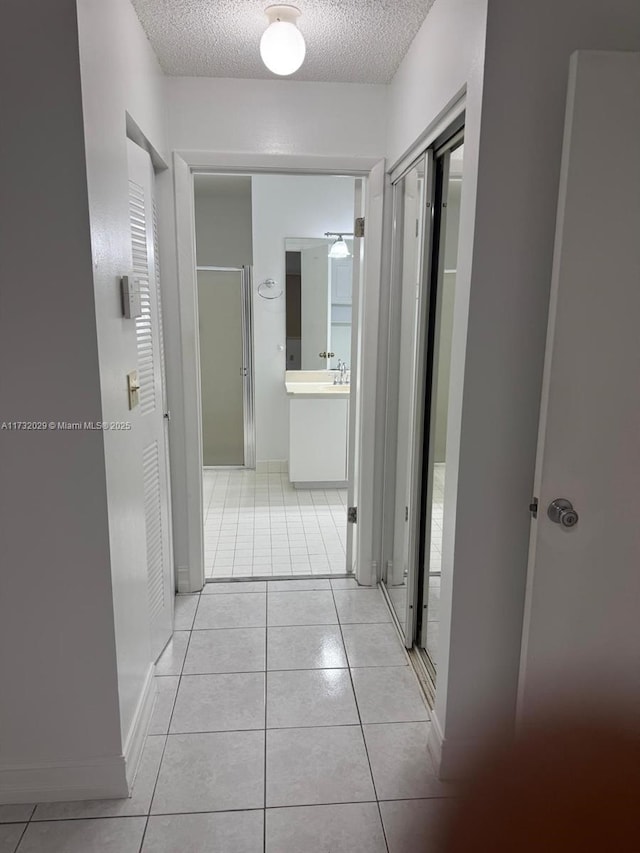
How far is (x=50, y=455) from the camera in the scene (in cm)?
146

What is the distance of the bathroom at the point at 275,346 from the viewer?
4.30 metres

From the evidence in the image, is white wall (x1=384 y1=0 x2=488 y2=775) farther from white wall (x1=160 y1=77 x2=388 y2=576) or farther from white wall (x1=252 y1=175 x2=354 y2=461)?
white wall (x1=252 y1=175 x2=354 y2=461)

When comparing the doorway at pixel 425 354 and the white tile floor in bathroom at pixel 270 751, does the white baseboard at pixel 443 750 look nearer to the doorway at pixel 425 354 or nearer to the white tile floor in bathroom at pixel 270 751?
the white tile floor in bathroom at pixel 270 751

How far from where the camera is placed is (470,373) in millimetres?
1521

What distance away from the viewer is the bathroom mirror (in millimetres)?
4707

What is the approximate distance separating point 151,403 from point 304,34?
148 cm

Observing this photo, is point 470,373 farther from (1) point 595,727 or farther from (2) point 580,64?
(1) point 595,727

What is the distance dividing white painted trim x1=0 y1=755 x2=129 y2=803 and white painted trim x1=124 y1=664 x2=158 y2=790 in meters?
0.04

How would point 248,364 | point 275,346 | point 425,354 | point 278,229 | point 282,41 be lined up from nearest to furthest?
point 282,41, point 425,354, point 278,229, point 275,346, point 248,364

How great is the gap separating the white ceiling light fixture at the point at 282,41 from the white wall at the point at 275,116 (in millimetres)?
536

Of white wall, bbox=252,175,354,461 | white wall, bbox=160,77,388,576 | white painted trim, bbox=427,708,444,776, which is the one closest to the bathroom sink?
white wall, bbox=252,175,354,461

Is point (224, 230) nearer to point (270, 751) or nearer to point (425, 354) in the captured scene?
point (425, 354)

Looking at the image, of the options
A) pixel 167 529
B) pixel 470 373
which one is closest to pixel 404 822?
pixel 470 373

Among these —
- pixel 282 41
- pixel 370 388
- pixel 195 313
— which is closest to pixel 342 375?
pixel 370 388
